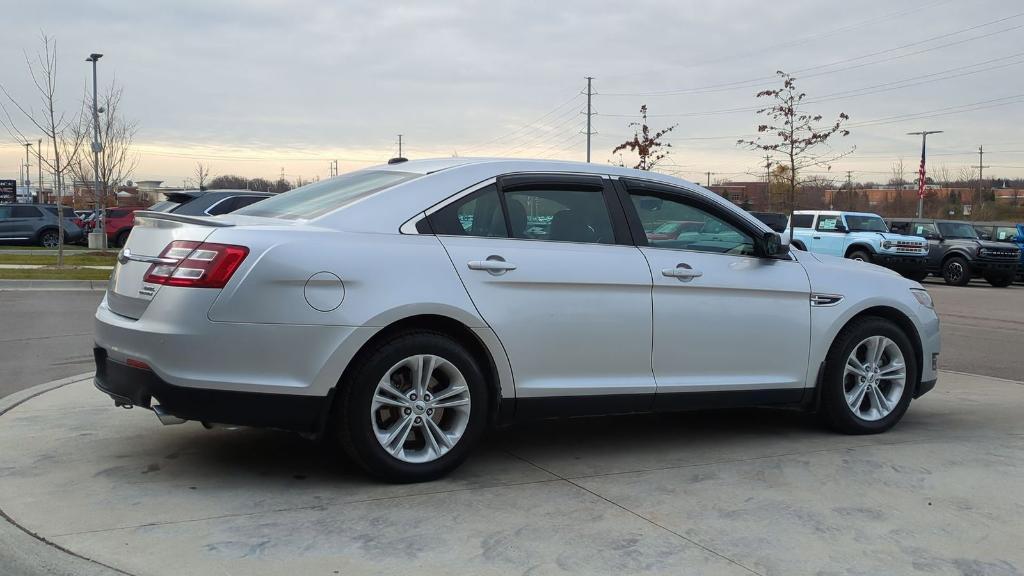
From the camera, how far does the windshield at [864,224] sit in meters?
26.2

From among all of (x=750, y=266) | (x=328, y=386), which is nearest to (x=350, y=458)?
(x=328, y=386)

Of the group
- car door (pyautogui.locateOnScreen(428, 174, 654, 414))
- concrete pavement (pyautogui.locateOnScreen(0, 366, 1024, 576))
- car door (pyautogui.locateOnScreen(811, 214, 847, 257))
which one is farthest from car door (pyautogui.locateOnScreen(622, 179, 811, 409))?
car door (pyautogui.locateOnScreen(811, 214, 847, 257))

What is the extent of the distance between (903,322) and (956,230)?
2378 centimetres

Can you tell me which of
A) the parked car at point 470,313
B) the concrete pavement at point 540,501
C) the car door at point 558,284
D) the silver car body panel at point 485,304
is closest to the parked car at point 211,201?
the concrete pavement at point 540,501

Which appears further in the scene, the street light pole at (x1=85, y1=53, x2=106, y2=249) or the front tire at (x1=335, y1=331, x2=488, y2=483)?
the street light pole at (x1=85, y1=53, x2=106, y2=249)

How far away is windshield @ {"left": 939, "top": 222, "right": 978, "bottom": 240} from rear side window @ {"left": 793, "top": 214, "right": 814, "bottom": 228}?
3.70m

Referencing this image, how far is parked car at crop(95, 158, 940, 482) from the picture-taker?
4293 mm

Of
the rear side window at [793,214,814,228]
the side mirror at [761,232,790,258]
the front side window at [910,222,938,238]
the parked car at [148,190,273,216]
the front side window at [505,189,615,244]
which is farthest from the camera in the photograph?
the rear side window at [793,214,814,228]

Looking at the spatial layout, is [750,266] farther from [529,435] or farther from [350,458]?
[350,458]

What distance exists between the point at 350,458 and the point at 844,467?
263 centimetres

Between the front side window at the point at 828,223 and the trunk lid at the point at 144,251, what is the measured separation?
2423 cm

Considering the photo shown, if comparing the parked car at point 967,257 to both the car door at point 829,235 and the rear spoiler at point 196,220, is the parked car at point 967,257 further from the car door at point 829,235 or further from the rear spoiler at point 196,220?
the rear spoiler at point 196,220

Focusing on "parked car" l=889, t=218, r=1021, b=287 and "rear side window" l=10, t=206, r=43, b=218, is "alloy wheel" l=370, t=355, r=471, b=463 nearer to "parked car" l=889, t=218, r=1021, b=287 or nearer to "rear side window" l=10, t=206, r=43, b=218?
"parked car" l=889, t=218, r=1021, b=287

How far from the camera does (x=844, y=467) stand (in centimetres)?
516
